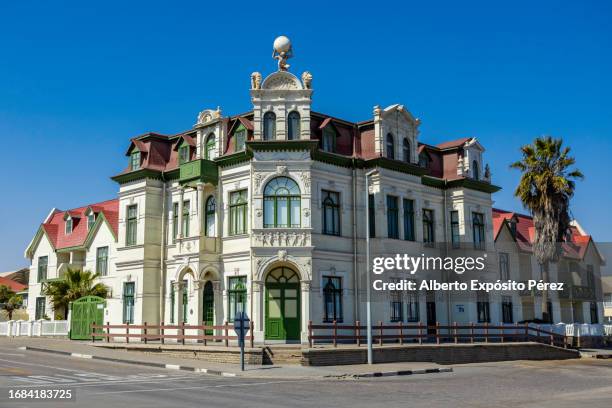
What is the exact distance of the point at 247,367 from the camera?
2464 cm

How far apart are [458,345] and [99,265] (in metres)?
23.7

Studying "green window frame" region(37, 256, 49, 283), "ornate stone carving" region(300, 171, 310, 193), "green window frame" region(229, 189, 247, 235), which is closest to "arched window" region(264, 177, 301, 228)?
"ornate stone carving" region(300, 171, 310, 193)

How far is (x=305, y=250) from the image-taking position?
100 ft

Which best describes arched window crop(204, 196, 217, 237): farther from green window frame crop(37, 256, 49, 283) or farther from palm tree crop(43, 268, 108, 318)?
green window frame crop(37, 256, 49, 283)

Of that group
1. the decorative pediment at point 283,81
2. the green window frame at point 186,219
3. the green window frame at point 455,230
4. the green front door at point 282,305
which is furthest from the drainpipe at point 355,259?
the green window frame at point 186,219

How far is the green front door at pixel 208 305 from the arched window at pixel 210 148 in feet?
21.7

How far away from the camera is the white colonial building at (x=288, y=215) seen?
31.0 m

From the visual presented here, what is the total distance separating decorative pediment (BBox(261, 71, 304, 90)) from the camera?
3203cm

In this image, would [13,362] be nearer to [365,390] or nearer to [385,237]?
[365,390]

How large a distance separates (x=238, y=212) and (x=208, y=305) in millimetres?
4892

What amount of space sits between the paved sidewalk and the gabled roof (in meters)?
13.3

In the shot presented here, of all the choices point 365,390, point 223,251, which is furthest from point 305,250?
point 365,390

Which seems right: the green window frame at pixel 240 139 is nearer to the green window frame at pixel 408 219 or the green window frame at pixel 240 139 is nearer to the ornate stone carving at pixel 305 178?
the ornate stone carving at pixel 305 178

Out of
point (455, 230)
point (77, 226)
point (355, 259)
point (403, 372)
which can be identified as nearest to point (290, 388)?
point (403, 372)
